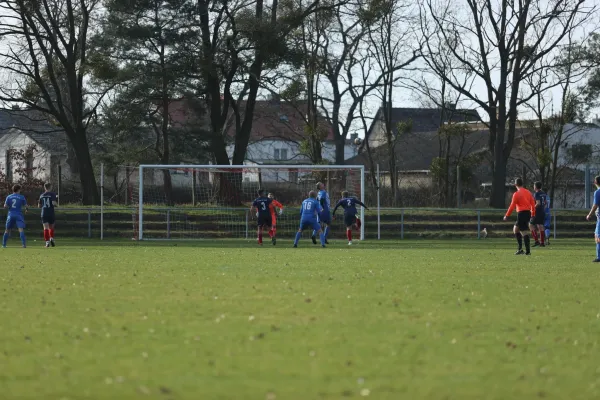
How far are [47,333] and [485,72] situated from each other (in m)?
39.2

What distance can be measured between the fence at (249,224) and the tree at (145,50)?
5.88 ft

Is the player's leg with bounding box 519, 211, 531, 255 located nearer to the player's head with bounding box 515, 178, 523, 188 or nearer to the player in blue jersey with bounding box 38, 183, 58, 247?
the player's head with bounding box 515, 178, 523, 188

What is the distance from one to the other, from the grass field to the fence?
73.0 feet

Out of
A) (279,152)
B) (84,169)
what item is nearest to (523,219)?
(84,169)

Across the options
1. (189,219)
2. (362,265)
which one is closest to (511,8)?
(189,219)

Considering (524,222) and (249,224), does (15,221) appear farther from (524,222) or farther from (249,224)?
(524,222)

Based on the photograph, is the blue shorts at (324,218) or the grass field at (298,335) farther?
the blue shorts at (324,218)

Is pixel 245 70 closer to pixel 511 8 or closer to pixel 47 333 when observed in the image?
pixel 511 8

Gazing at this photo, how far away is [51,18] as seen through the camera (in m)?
43.1

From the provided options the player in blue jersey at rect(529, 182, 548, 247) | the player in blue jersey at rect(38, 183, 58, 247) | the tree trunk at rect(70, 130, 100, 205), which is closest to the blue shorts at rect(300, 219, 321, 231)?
the player in blue jersey at rect(529, 182, 548, 247)

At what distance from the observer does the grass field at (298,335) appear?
7.05 m

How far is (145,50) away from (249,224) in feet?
26.8

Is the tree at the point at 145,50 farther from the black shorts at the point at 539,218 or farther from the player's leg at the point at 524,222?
the player's leg at the point at 524,222

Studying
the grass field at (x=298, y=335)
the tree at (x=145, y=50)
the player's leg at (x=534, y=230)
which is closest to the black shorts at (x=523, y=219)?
the player's leg at (x=534, y=230)
